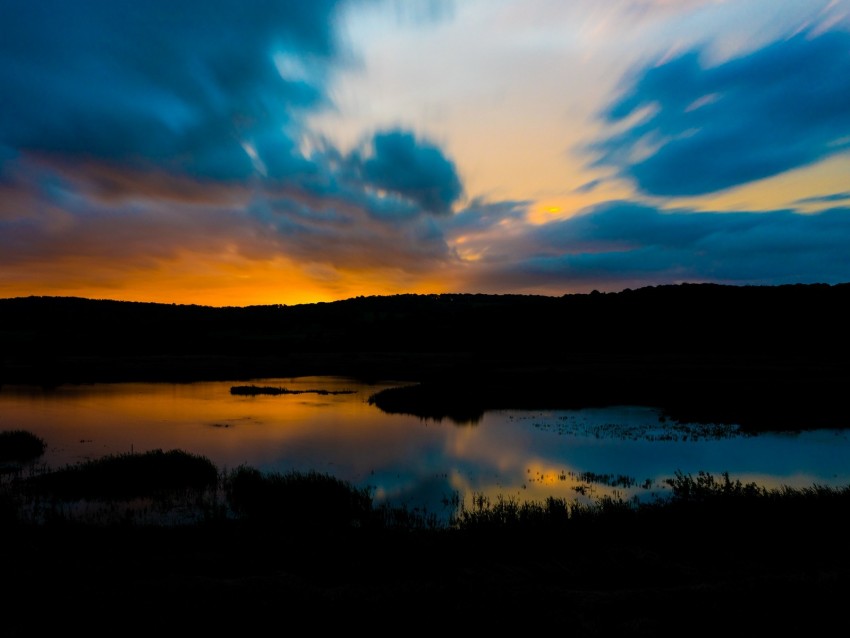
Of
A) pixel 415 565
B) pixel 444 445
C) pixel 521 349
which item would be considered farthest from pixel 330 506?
pixel 521 349

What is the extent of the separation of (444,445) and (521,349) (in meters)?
81.0

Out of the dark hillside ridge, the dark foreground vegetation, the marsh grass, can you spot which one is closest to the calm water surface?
the marsh grass

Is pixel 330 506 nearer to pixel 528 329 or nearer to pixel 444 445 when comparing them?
pixel 444 445

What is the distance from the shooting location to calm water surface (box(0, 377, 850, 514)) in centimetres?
2306

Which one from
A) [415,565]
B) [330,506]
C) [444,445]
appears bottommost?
[444,445]

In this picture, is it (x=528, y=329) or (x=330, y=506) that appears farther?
(x=528, y=329)

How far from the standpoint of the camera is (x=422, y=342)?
135 metres

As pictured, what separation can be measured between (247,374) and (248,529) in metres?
70.1

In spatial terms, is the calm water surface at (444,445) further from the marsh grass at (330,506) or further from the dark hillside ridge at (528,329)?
the dark hillside ridge at (528,329)

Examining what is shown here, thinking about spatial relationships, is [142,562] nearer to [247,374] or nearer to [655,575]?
[655,575]

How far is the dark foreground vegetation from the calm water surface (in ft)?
13.0

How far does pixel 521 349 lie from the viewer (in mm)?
110500

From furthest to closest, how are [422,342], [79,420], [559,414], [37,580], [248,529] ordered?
[422,342] → [559,414] → [79,420] → [248,529] → [37,580]

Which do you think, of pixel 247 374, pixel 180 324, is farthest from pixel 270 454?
pixel 180 324
